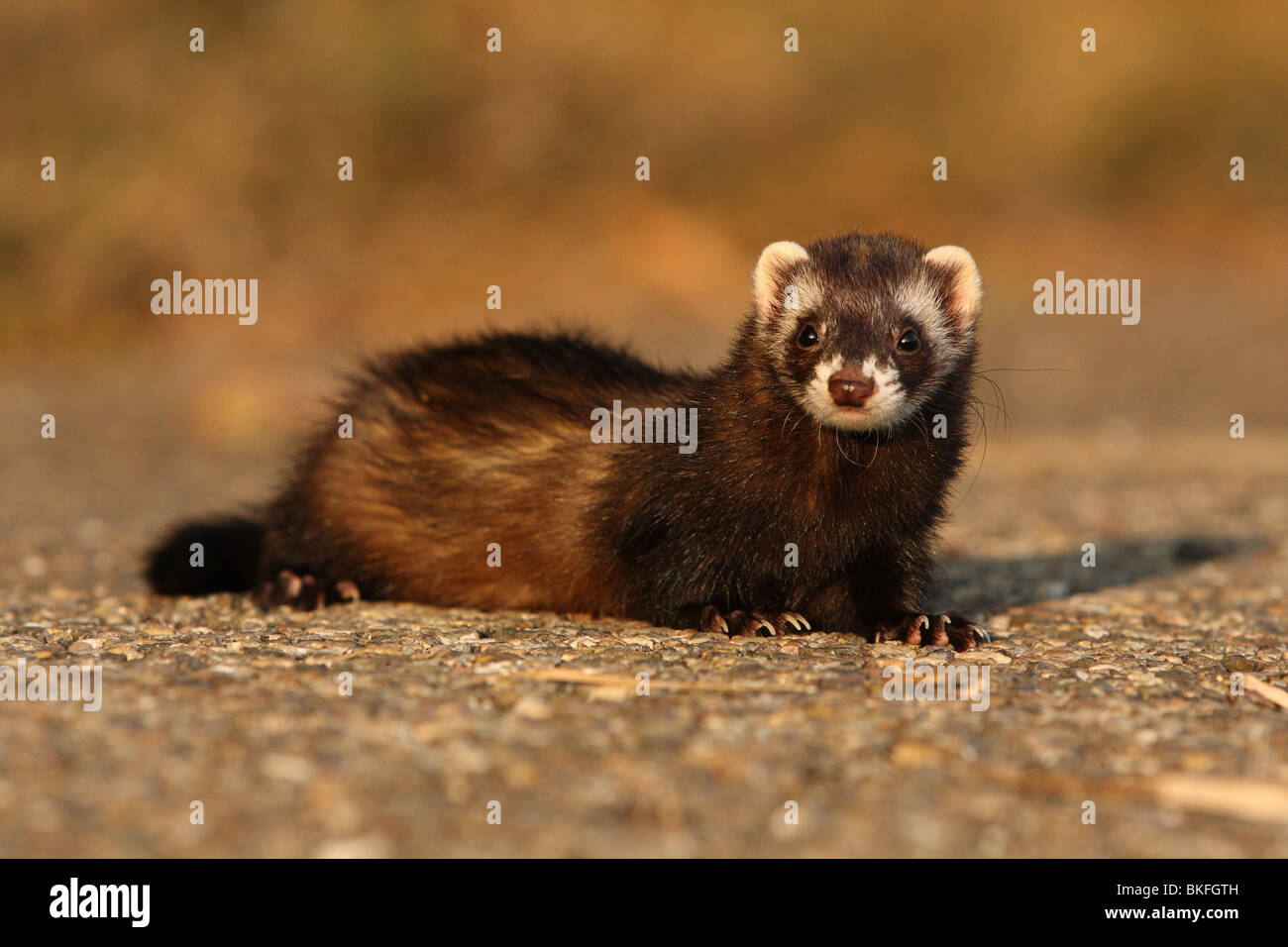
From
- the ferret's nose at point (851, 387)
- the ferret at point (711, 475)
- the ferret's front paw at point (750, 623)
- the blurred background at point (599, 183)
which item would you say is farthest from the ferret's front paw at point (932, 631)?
the blurred background at point (599, 183)

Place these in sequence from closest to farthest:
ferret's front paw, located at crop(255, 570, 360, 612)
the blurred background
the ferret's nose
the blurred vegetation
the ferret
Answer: the ferret's nose, the ferret, ferret's front paw, located at crop(255, 570, 360, 612), the blurred background, the blurred vegetation

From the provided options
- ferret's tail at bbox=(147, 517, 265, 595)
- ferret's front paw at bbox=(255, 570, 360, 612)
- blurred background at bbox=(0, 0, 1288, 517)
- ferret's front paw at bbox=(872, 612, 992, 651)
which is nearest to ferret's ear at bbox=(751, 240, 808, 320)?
ferret's front paw at bbox=(872, 612, 992, 651)

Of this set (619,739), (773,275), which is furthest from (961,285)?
(619,739)

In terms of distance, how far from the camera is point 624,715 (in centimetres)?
420

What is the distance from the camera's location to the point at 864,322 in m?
5.43

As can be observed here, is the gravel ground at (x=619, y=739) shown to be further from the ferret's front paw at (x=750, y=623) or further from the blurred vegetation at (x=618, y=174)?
the blurred vegetation at (x=618, y=174)

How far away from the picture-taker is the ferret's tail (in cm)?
690

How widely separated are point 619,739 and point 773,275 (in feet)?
8.08

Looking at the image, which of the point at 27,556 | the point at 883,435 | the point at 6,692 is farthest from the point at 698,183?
the point at 6,692

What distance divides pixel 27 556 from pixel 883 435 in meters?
5.41

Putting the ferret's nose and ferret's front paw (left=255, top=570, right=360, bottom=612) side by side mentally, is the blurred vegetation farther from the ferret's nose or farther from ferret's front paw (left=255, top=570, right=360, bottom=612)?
the ferret's nose

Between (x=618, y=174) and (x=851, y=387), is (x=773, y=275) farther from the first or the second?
(x=618, y=174)

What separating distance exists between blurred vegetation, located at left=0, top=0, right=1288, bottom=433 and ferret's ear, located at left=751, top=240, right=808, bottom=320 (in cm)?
989

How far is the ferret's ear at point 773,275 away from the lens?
574 cm
